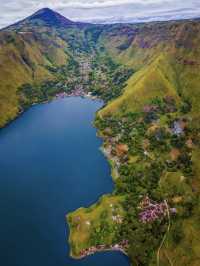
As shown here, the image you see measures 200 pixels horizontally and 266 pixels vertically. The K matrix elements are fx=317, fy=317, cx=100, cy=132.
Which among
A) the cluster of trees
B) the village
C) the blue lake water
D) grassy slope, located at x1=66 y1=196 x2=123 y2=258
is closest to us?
the blue lake water

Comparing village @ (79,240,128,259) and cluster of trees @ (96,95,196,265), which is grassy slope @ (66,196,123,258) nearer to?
village @ (79,240,128,259)

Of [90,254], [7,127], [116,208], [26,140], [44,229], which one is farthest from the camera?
[7,127]

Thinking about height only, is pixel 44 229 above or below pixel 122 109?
below

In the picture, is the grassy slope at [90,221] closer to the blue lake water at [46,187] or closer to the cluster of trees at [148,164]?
the blue lake water at [46,187]

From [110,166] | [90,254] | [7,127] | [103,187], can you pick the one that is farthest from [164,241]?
[7,127]

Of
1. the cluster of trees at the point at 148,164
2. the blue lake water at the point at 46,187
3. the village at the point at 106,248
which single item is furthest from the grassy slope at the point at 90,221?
the cluster of trees at the point at 148,164

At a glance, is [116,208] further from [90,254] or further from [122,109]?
[122,109]

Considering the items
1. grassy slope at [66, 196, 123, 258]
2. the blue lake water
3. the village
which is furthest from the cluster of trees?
the blue lake water

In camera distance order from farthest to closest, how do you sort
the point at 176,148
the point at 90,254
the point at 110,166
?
the point at 176,148 → the point at 110,166 → the point at 90,254
